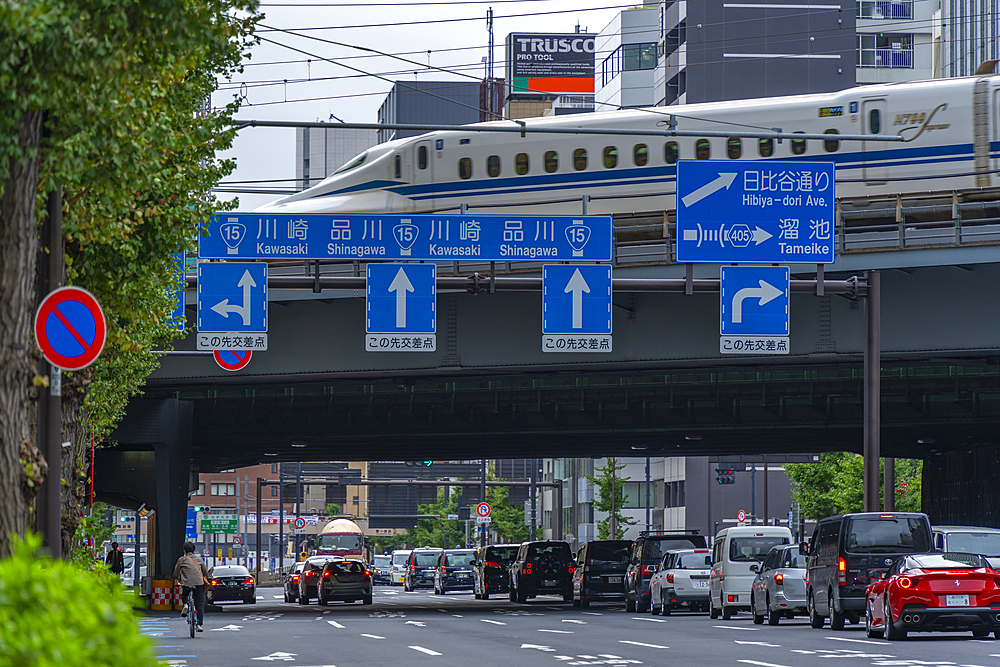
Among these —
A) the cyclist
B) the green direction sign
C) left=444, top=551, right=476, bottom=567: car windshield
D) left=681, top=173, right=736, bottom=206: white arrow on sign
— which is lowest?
the green direction sign

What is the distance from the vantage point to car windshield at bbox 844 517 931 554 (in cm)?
2372

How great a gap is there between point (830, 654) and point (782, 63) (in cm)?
7044

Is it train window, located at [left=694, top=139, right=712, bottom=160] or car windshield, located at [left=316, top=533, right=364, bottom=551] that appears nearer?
train window, located at [left=694, top=139, right=712, bottom=160]

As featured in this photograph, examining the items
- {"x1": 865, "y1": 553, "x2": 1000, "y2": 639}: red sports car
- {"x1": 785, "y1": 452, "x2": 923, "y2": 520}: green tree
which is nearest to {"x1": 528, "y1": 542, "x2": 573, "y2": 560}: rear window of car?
{"x1": 865, "y1": 553, "x2": 1000, "y2": 639}: red sports car

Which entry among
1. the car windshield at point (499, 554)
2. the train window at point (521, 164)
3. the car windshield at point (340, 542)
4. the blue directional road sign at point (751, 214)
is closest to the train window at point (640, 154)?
the train window at point (521, 164)

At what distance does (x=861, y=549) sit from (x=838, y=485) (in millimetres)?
43073

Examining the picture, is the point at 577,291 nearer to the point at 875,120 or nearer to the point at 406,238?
the point at 406,238

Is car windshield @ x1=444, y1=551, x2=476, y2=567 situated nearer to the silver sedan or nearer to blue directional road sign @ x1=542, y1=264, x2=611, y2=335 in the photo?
the silver sedan

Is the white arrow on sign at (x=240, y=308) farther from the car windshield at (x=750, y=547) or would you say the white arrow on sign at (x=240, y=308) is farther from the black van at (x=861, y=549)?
the car windshield at (x=750, y=547)

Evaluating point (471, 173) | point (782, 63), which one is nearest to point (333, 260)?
point (471, 173)

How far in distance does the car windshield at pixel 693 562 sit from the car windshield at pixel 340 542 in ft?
93.6

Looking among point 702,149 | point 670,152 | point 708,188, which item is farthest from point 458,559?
point 708,188

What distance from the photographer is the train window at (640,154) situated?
34.0 meters

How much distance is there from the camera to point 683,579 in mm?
34250
